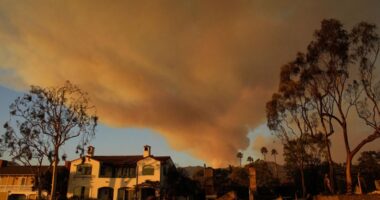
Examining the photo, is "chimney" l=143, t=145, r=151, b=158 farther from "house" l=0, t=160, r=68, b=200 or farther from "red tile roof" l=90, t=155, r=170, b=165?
"house" l=0, t=160, r=68, b=200

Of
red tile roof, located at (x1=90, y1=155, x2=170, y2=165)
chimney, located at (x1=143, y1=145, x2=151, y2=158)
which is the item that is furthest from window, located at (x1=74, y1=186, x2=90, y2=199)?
chimney, located at (x1=143, y1=145, x2=151, y2=158)

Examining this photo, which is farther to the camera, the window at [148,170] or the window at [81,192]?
the window at [81,192]

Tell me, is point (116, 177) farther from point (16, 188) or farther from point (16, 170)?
point (16, 170)

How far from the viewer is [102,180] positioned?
47.8 m

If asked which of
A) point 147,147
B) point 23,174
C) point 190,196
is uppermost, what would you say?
point 147,147

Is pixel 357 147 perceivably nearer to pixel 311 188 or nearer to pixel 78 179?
pixel 311 188

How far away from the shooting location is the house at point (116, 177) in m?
46.6

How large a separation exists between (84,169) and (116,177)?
16.0 feet

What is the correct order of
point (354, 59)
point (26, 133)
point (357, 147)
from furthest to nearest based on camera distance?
point (26, 133) < point (354, 59) < point (357, 147)

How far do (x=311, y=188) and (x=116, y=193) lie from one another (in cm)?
2797

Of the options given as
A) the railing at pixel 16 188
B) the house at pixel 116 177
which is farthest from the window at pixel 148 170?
the railing at pixel 16 188

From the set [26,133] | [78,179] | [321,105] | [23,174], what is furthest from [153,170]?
[321,105]

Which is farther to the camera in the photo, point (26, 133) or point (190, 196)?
point (190, 196)

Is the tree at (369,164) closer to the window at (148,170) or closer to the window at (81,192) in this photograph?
the window at (148,170)
